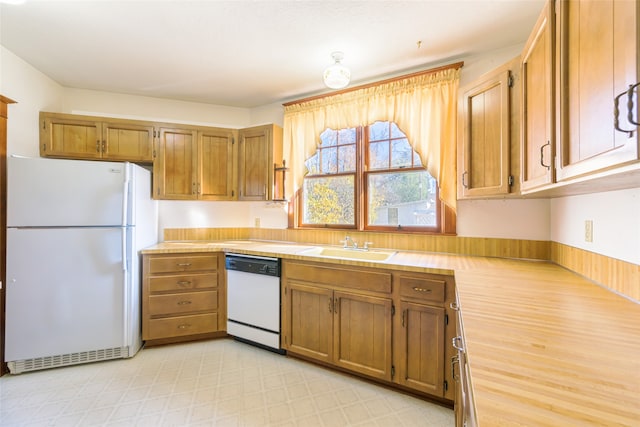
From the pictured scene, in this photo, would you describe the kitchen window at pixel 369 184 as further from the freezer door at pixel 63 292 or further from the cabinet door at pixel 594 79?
the freezer door at pixel 63 292

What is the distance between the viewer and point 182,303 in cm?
273

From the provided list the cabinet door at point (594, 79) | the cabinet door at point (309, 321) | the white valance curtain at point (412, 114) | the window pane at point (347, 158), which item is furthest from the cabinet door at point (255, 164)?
the cabinet door at point (594, 79)

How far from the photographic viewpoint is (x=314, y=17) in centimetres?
185

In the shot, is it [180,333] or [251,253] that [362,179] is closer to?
[251,253]

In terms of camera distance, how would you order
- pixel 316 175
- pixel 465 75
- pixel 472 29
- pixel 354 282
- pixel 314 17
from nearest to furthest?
pixel 314 17 → pixel 472 29 → pixel 354 282 → pixel 465 75 → pixel 316 175

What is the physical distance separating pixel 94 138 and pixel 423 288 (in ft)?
10.6

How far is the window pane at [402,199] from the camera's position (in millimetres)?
2494

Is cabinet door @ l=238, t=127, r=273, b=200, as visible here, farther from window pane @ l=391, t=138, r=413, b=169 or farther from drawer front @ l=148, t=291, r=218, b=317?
window pane @ l=391, t=138, r=413, b=169

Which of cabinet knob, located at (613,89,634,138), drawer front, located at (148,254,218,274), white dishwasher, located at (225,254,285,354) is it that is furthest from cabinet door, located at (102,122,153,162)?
cabinet knob, located at (613,89,634,138)

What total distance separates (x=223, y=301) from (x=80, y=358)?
1.17 metres

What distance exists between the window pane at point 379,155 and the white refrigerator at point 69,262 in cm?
217

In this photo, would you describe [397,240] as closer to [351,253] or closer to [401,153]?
[351,253]

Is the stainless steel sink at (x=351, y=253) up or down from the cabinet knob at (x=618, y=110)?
down

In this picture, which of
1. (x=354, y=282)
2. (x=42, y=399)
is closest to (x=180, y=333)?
(x=42, y=399)
